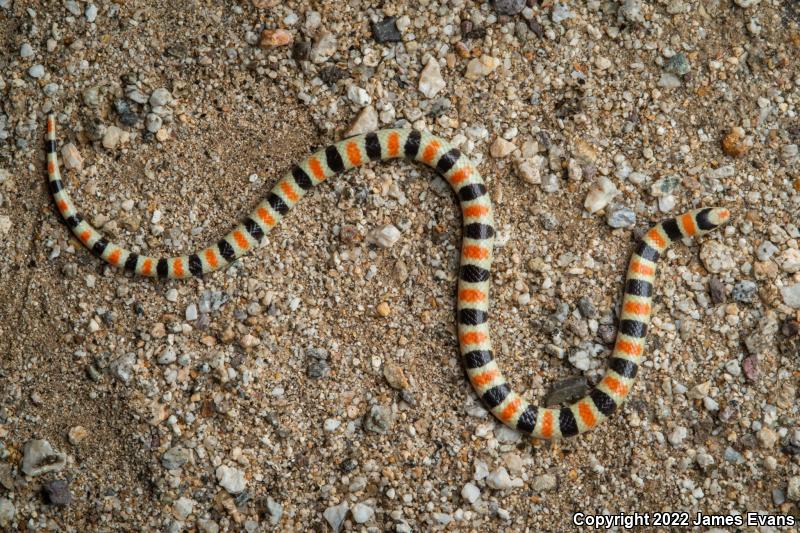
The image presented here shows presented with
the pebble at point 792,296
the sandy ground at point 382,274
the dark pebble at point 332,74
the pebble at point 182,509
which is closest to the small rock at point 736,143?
the sandy ground at point 382,274

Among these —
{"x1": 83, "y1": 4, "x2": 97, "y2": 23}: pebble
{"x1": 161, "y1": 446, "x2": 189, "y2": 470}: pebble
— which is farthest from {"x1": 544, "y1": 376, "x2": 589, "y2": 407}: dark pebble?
{"x1": 83, "y1": 4, "x2": 97, "y2": 23}: pebble

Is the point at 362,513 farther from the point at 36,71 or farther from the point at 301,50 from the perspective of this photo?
the point at 36,71

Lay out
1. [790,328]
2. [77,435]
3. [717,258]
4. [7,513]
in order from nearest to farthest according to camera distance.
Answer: [7,513]
[77,435]
[790,328]
[717,258]

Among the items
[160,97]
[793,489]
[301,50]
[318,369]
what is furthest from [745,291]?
[160,97]

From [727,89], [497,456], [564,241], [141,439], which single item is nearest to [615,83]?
[727,89]

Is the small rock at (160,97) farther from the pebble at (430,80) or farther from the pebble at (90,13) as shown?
the pebble at (430,80)

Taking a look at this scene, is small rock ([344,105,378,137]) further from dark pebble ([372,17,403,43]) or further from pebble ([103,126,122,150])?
pebble ([103,126,122,150])
